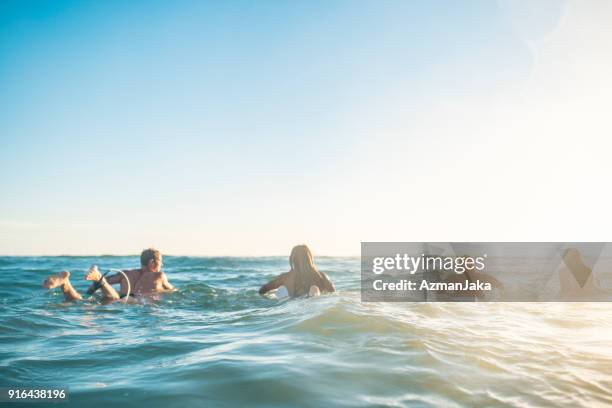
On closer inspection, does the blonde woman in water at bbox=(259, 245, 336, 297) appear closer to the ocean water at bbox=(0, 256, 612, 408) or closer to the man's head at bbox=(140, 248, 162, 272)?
the ocean water at bbox=(0, 256, 612, 408)

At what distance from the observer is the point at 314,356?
15.3 feet

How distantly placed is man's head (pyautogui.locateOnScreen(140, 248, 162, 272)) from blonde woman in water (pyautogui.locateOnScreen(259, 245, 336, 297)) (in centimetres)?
346

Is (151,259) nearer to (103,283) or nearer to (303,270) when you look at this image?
(103,283)

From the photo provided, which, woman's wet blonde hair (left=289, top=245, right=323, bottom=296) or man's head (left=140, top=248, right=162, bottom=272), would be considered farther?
man's head (left=140, top=248, right=162, bottom=272)

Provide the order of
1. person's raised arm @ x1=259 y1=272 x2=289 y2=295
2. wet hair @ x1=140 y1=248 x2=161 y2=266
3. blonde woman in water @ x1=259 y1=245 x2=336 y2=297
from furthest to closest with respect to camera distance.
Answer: wet hair @ x1=140 y1=248 x2=161 y2=266 < person's raised arm @ x1=259 y1=272 x2=289 y2=295 < blonde woman in water @ x1=259 y1=245 x2=336 y2=297

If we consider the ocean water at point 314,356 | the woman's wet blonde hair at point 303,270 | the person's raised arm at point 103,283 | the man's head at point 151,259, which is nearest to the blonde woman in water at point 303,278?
the woman's wet blonde hair at point 303,270

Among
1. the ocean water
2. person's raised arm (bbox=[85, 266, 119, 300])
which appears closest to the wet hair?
person's raised arm (bbox=[85, 266, 119, 300])

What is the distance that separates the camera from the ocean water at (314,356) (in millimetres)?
3545

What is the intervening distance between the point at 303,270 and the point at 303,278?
0.19m

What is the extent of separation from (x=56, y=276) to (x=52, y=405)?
18.1 feet

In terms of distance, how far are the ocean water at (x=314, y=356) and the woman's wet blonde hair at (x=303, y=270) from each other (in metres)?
1.31

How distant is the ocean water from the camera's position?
3545mm

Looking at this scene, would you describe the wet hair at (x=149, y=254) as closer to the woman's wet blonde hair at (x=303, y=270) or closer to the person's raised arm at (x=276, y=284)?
the person's raised arm at (x=276, y=284)

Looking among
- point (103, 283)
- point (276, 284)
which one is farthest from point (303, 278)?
point (103, 283)
